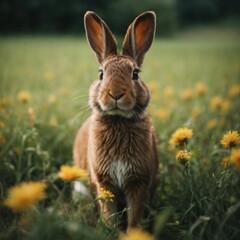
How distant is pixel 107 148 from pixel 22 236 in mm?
944

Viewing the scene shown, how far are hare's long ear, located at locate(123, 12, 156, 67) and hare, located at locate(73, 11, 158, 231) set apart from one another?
11mm

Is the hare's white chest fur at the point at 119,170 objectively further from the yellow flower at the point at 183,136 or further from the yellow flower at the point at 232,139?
the yellow flower at the point at 232,139

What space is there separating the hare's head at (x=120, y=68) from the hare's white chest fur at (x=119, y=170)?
0.34 metres

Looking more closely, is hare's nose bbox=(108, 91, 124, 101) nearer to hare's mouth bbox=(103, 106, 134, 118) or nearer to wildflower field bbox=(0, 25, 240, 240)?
hare's mouth bbox=(103, 106, 134, 118)

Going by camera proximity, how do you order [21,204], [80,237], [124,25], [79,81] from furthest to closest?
[124,25] < [79,81] < [80,237] < [21,204]

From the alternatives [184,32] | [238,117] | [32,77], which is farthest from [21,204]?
[184,32]

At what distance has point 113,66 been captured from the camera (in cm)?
233

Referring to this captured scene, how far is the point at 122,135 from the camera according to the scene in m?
2.38

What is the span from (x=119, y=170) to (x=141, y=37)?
110 cm

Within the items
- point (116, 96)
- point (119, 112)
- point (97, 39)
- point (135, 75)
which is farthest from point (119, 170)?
point (97, 39)

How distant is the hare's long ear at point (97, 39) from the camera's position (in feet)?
8.36

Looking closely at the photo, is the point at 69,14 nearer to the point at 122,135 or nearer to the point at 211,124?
the point at 211,124

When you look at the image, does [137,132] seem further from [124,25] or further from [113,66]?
[124,25]

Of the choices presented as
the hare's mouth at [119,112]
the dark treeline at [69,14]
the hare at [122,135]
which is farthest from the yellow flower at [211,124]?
the dark treeline at [69,14]
